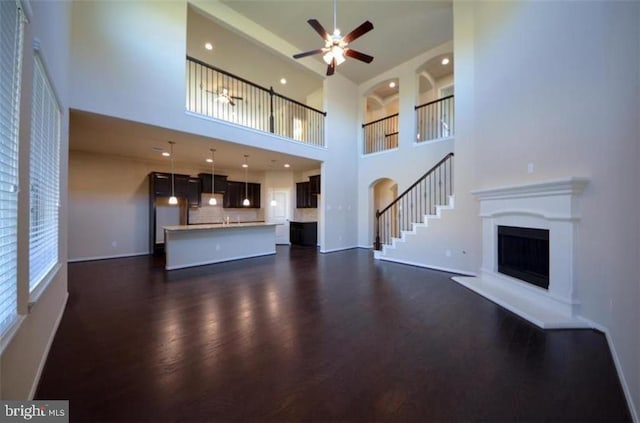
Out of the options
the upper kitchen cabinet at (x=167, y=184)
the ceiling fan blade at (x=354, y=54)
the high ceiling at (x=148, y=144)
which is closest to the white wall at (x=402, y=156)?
Result: the high ceiling at (x=148, y=144)

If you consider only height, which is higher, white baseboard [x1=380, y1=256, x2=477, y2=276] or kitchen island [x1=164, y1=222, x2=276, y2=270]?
kitchen island [x1=164, y1=222, x2=276, y2=270]

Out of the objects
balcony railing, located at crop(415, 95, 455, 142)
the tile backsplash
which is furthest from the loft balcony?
the tile backsplash

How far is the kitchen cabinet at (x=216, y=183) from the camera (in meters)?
7.91

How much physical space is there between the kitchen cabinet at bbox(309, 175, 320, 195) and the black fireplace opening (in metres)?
5.35

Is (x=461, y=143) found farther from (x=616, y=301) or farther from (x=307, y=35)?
(x=307, y=35)

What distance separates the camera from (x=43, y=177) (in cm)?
226

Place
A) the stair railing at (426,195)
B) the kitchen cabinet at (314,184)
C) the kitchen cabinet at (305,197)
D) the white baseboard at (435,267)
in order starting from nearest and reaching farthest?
1. the white baseboard at (435,267)
2. the stair railing at (426,195)
3. the kitchen cabinet at (314,184)
4. the kitchen cabinet at (305,197)

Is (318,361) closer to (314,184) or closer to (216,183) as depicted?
(314,184)

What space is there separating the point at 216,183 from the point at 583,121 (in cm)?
828

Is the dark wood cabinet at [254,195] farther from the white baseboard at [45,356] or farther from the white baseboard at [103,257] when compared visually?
the white baseboard at [45,356]

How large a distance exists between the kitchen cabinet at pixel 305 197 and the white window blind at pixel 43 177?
6.61 meters

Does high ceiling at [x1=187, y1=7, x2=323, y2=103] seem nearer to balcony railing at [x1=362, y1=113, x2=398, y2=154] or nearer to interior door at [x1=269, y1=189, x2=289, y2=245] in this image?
balcony railing at [x1=362, y1=113, x2=398, y2=154]

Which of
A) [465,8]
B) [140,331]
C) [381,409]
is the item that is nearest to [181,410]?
[381,409]

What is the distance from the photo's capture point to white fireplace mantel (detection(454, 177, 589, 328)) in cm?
283
